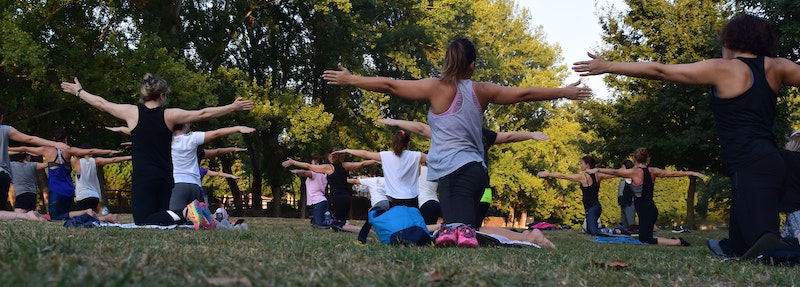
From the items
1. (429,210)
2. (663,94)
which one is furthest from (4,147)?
(663,94)

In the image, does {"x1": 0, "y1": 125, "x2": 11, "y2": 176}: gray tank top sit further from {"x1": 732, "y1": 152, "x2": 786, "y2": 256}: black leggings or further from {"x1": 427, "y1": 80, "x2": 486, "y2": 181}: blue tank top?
{"x1": 732, "y1": 152, "x2": 786, "y2": 256}: black leggings

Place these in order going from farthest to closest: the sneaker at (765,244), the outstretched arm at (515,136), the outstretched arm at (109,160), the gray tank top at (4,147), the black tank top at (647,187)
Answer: the outstretched arm at (109,160) < the black tank top at (647,187) < the gray tank top at (4,147) < the outstretched arm at (515,136) < the sneaker at (765,244)

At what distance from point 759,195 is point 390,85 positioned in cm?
325

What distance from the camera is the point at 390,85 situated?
25.3 feet

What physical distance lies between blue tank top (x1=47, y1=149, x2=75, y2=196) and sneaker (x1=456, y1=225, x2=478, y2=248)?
1222 cm

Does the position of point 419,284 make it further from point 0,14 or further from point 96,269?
point 0,14

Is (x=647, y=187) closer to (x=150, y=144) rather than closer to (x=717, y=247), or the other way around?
(x=717, y=247)

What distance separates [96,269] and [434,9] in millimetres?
38581

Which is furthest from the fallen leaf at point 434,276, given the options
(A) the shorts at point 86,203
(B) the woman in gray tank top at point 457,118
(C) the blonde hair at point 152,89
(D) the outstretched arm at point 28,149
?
(A) the shorts at point 86,203

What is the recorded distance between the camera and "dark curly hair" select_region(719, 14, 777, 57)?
7.01m

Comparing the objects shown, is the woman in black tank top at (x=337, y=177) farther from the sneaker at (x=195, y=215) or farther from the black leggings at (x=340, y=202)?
the sneaker at (x=195, y=215)

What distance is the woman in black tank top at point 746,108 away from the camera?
6726 millimetres

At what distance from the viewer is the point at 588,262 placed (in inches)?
235

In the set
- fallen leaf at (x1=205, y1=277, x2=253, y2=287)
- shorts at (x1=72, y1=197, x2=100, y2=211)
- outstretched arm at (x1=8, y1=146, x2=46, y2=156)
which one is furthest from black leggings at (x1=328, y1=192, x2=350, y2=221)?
fallen leaf at (x1=205, y1=277, x2=253, y2=287)
